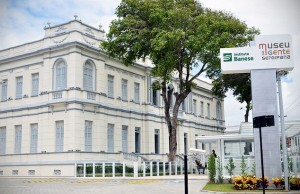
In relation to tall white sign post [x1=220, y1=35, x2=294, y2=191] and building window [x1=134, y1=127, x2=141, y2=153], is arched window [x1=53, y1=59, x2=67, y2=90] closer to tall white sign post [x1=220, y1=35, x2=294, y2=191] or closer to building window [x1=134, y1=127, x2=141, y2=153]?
building window [x1=134, y1=127, x2=141, y2=153]

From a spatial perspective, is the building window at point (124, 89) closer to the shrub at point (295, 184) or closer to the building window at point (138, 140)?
the building window at point (138, 140)

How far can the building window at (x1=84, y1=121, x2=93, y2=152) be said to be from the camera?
3154 cm

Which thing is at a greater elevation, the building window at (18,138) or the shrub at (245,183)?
the building window at (18,138)

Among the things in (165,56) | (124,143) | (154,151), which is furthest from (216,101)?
(165,56)

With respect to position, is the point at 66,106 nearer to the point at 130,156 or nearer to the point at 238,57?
the point at 130,156

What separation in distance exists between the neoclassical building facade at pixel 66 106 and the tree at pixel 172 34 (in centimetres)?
276

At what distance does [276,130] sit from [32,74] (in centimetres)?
2280

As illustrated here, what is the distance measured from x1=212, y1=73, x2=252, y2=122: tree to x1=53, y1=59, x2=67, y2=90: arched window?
17088 mm

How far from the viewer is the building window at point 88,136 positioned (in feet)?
103

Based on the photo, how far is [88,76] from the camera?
32688 millimetres

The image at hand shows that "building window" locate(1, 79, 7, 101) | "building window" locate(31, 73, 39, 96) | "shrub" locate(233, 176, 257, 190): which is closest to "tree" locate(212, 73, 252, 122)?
"building window" locate(31, 73, 39, 96)

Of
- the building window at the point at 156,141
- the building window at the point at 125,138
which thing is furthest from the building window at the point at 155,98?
the building window at the point at 125,138

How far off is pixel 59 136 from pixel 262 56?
1882cm

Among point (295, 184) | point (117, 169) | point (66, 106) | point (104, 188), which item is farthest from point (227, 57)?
point (66, 106)
